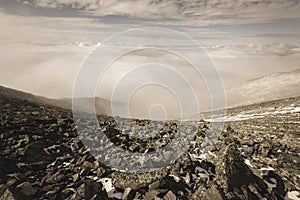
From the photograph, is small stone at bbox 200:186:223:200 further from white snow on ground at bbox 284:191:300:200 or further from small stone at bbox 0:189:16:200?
small stone at bbox 0:189:16:200

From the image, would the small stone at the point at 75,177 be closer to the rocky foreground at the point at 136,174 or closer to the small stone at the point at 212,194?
the rocky foreground at the point at 136,174

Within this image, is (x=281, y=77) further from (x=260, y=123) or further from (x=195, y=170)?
(x=195, y=170)

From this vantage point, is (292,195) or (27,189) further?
Answer: (292,195)

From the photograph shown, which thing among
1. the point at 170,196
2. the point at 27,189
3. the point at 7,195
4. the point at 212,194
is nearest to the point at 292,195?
the point at 212,194

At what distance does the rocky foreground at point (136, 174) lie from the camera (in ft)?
70.7

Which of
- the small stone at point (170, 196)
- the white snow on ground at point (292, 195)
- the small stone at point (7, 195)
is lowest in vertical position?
the white snow on ground at point (292, 195)

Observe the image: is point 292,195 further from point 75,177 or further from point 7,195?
point 7,195

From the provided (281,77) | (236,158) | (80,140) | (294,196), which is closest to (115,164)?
(80,140)

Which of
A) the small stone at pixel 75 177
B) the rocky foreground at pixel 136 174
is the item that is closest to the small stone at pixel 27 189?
the rocky foreground at pixel 136 174

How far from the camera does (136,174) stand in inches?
960

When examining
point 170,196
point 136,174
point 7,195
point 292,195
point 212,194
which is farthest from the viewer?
point 136,174

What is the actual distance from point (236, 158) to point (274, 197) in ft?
14.3

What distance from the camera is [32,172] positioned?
2417cm

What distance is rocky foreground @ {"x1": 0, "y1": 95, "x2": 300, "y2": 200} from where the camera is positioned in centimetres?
2155
